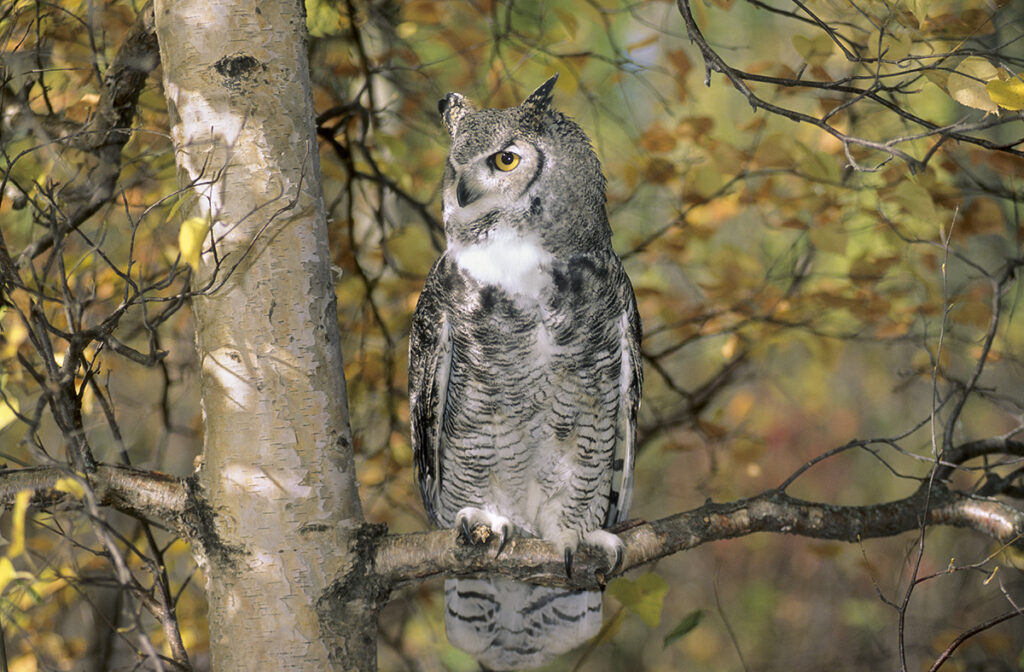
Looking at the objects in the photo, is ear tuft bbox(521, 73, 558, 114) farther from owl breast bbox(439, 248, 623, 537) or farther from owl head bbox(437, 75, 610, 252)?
owl breast bbox(439, 248, 623, 537)

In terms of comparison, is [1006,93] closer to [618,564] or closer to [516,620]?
[618,564]

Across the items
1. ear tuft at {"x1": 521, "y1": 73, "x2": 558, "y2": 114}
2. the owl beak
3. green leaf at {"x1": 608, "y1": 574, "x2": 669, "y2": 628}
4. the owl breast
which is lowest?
green leaf at {"x1": 608, "y1": 574, "x2": 669, "y2": 628}

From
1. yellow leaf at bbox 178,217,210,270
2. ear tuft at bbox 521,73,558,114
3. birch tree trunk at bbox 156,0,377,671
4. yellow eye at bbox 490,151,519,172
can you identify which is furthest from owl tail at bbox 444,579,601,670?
yellow leaf at bbox 178,217,210,270

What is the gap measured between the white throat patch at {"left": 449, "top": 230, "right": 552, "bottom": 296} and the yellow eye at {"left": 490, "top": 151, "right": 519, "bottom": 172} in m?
0.15

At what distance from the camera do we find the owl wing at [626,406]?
2010 mm

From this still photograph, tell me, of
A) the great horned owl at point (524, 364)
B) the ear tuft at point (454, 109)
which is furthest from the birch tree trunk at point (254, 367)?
the ear tuft at point (454, 109)

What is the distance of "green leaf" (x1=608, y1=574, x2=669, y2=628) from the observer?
1.82 metres

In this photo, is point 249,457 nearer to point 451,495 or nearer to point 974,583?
point 451,495

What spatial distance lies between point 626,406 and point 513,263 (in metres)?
0.58

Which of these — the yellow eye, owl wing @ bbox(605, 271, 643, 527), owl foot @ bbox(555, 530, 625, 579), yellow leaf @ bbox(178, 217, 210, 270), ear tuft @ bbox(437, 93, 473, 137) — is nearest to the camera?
yellow leaf @ bbox(178, 217, 210, 270)

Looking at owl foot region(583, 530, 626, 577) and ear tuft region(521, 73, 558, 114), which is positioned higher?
ear tuft region(521, 73, 558, 114)

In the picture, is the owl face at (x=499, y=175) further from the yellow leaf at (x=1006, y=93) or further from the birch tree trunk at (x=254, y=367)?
the yellow leaf at (x=1006, y=93)

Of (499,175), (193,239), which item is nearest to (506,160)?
(499,175)

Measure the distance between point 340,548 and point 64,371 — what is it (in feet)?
1.89
